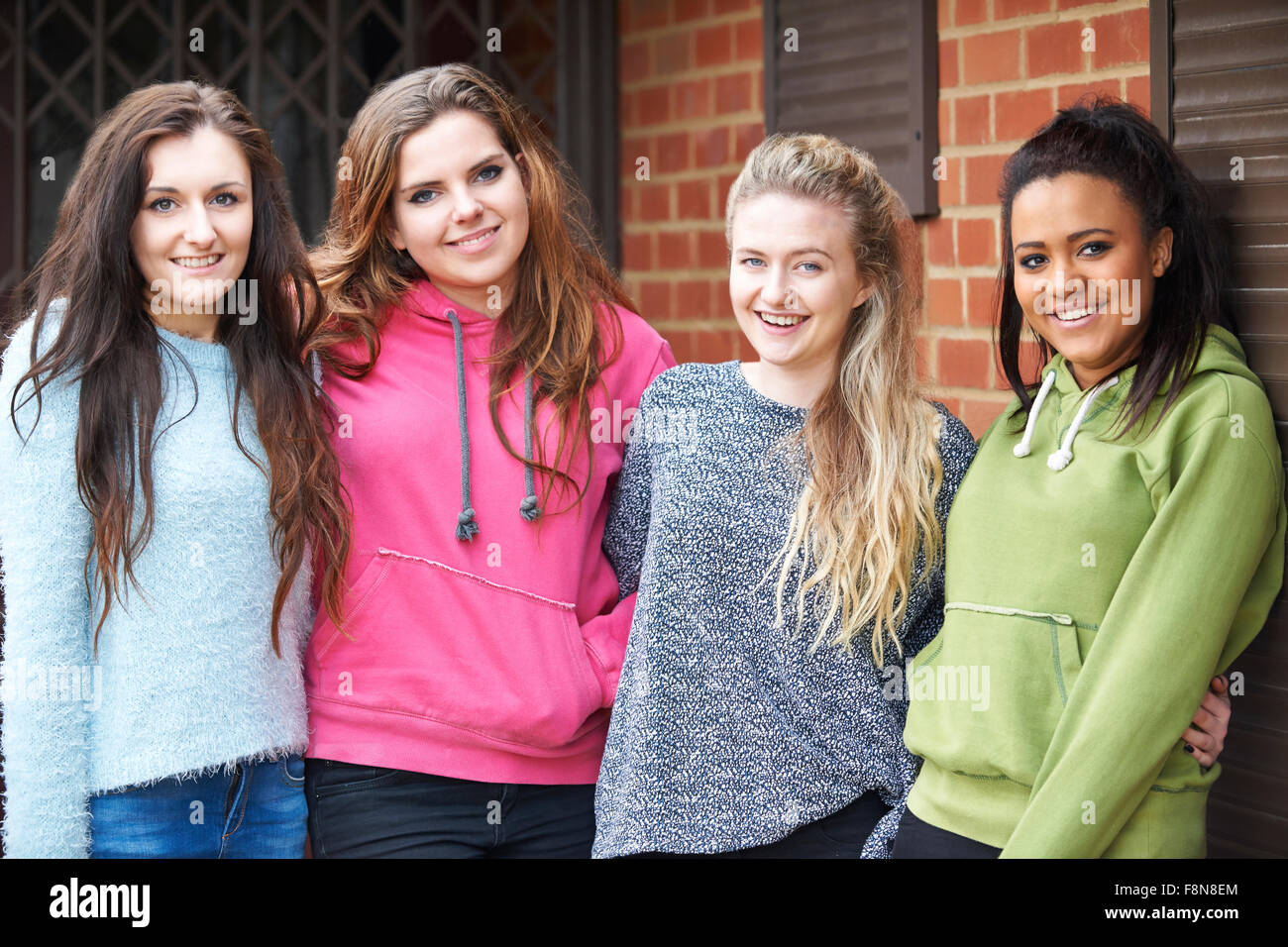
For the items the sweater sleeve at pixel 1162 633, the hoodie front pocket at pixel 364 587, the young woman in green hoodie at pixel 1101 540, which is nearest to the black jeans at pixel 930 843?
the young woman in green hoodie at pixel 1101 540

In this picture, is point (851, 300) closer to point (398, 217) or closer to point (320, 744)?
point (398, 217)

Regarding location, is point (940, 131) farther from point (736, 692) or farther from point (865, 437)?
point (736, 692)

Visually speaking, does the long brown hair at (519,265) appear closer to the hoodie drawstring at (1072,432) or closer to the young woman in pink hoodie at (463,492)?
the young woman in pink hoodie at (463,492)

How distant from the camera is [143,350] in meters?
2.08

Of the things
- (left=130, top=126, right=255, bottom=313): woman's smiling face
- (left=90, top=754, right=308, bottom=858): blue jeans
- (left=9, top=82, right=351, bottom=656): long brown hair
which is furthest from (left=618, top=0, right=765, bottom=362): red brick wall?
(left=90, top=754, right=308, bottom=858): blue jeans

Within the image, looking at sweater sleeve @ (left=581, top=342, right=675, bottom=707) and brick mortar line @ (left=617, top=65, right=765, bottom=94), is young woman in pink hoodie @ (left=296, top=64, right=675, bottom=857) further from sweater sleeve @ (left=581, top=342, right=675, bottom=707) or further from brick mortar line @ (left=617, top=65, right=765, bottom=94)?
brick mortar line @ (left=617, top=65, right=765, bottom=94)

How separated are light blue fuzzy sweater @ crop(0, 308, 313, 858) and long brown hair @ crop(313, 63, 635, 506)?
0.32 m

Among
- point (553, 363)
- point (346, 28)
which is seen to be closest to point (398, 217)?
point (553, 363)

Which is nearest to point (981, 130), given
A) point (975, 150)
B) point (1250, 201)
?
point (975, 150)

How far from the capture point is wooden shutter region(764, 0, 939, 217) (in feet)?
9.66

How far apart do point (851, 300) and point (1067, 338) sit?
0.41 metres

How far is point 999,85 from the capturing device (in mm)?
2799

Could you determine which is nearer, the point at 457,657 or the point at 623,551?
the point at 457,657

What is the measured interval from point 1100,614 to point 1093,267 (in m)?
0.50
